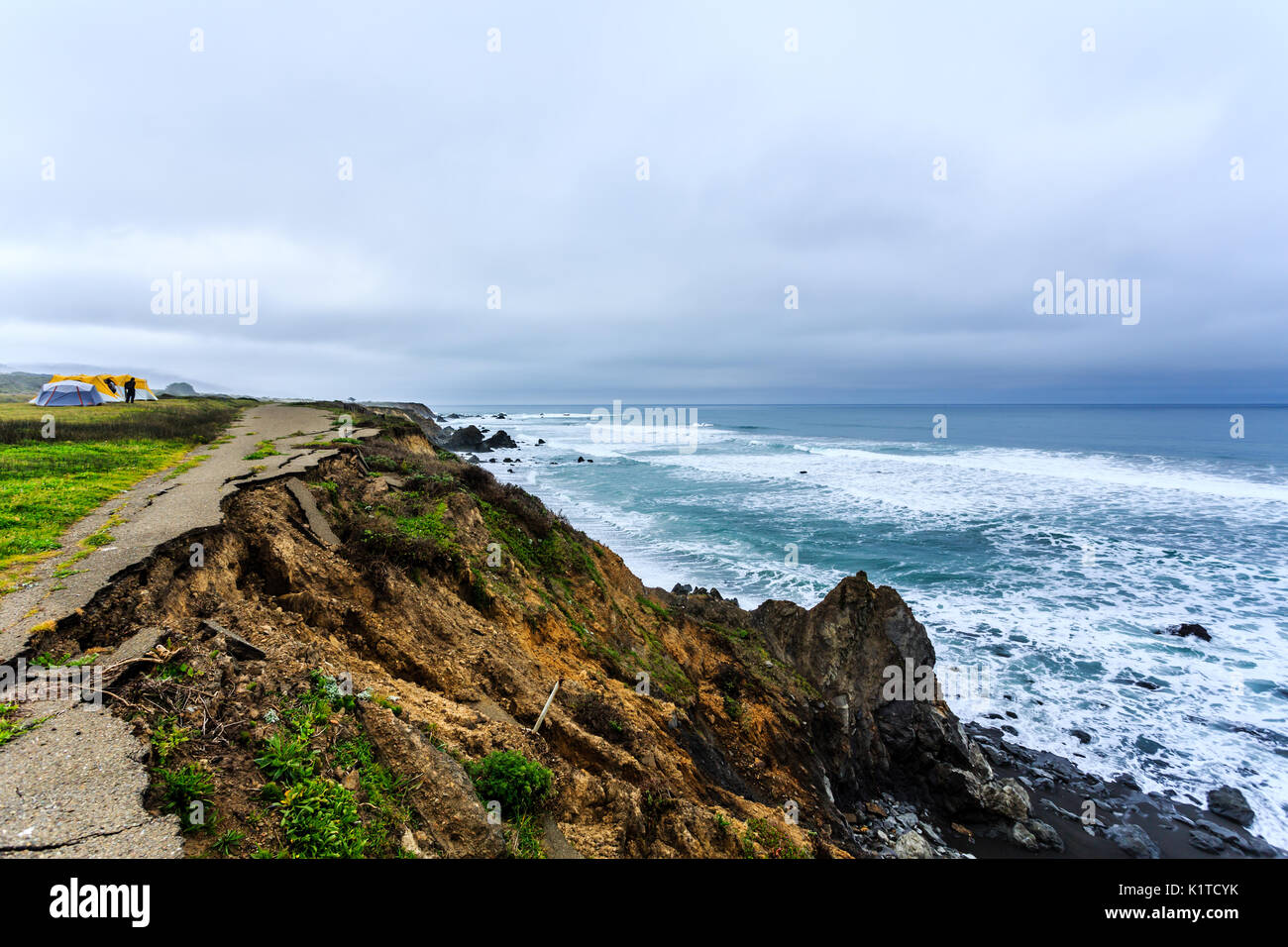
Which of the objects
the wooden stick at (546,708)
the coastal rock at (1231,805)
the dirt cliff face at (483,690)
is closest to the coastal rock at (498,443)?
the dirt cliff face at (483,690)

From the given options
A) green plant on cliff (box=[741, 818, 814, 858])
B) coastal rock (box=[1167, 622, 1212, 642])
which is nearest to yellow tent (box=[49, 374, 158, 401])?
green plant on cliff (box=[741, 818, 814, 858])

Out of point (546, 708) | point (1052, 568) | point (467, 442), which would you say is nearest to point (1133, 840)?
point (546, 708)

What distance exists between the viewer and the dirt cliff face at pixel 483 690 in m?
3.60

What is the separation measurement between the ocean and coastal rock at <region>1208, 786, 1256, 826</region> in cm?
23

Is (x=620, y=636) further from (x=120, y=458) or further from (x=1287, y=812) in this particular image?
(x=1287, y=812)

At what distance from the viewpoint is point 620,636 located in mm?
10336

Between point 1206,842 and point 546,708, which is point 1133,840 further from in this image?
point 546,708

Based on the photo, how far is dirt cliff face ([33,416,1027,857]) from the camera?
360 centimetres

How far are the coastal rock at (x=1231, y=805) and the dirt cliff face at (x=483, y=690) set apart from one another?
433 cm

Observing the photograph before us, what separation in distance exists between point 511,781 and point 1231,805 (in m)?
15.3

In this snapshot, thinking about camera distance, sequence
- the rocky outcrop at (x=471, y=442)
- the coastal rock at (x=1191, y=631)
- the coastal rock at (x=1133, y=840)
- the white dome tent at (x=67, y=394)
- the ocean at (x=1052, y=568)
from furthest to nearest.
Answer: the rocky outcrop at (x=471, y=442) < the white dome tent at (x=67, y=394) < the coastal rock at (x=1191, y=631) < the ocean at (x=1052, y=568) < the coastal rock at (x=1133, y=840)

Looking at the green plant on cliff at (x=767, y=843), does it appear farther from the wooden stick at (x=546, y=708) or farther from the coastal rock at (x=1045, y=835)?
the coastal rock at (x=1045, y=835)
